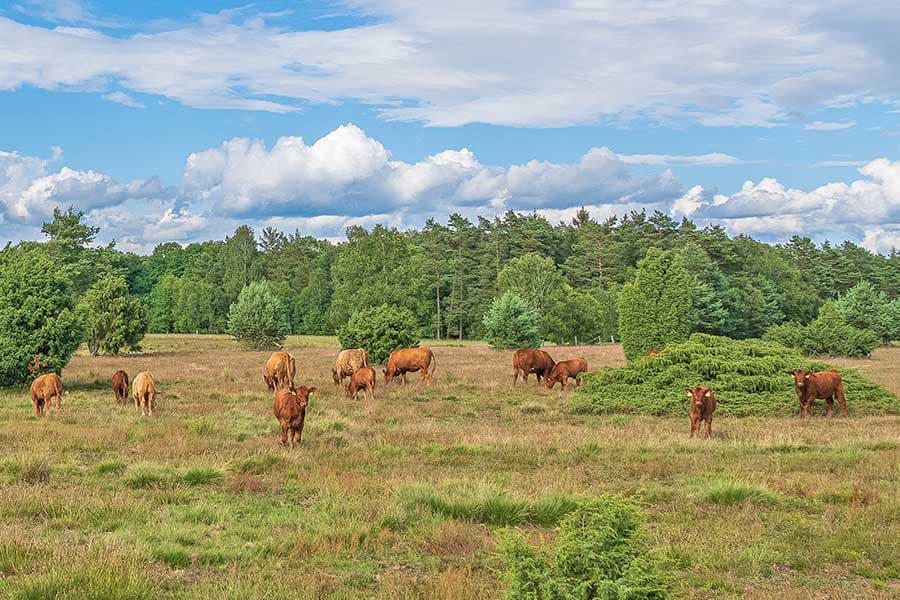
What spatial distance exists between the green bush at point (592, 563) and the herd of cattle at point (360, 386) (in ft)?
35.3

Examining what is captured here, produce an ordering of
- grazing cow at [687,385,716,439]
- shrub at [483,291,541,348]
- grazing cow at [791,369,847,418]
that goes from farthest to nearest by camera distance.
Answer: shrub at [483,291,541,348] < grazing cow at [791,369,847,418] < grazing cow at [687,385,716,439]

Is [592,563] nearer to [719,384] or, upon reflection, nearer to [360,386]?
[719,384]

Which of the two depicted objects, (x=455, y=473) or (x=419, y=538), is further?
(x=455, y=473)

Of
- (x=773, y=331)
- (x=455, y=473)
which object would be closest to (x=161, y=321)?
(x=773, y=331)

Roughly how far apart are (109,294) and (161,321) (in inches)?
2002

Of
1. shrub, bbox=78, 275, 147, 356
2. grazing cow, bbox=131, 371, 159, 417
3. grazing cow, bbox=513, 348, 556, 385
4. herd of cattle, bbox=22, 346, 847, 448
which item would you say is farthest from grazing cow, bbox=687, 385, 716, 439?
shrub, bbox=78, 275, 147, 356

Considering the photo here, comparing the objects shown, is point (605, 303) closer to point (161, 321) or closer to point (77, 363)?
point (77, 363)

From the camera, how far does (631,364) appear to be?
25.4m

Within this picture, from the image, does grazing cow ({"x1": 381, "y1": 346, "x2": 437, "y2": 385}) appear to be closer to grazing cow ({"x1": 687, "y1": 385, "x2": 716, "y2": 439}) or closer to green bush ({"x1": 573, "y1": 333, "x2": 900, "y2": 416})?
green bush ({"x1": 573, "y1": 333, "x2": 900, "y2": 416})

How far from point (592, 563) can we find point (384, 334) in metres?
35.1

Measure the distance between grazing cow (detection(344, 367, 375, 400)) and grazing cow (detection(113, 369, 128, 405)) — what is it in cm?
699

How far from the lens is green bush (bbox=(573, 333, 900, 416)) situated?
2272cm

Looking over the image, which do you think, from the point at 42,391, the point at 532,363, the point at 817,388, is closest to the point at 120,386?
the point at 42,391

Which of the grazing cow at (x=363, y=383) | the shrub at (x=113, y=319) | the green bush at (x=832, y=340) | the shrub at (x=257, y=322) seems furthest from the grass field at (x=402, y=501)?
the shrub at (x=257, y=322)
